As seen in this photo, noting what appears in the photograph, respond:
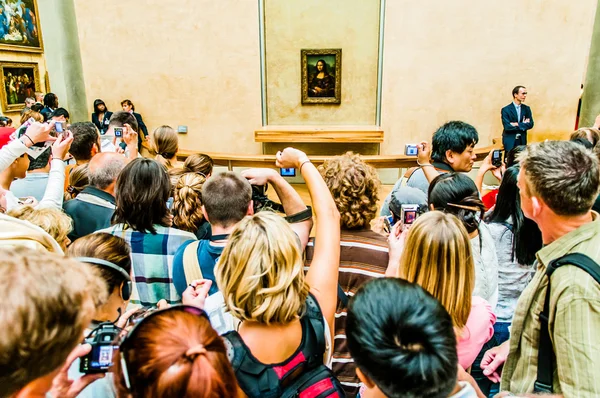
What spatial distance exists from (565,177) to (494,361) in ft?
3.27

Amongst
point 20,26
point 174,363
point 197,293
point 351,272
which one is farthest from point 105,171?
point 20,26

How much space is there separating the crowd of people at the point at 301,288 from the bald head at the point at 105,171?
11 mm

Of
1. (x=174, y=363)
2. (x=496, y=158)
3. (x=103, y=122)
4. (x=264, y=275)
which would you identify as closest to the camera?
(x=174, y=363)

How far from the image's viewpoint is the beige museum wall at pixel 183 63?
981 centimetres

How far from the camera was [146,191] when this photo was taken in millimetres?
2521

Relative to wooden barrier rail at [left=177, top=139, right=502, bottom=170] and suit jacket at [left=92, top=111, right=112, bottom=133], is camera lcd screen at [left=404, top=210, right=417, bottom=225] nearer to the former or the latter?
wooden barrier rail at [left=177, top=139, right=502, bottom=170]

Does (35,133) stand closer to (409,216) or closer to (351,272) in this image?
(351,272)

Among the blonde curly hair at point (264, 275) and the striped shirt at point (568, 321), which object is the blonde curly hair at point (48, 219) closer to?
the blonde curly hair at point (264, 275)

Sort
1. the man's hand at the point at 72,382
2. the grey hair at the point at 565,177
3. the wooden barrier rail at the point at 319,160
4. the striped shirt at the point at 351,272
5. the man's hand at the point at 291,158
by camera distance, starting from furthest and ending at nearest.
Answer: the wooden barrier rail at the point at 319,160, the man's hand at the point at 291,158, the striped shirt at the point at 351,272, the grey hair at the point at 565,177, the man's hand at the point at 72,382

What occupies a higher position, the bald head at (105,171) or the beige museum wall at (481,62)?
the beige museum wall at (481,62)

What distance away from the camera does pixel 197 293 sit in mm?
1878

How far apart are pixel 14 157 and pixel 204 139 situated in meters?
7.71

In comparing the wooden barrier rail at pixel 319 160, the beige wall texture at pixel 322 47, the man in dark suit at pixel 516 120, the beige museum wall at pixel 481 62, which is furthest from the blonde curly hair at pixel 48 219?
the man in dark suit at pixel 516 120

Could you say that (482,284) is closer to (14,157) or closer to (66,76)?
(14,157)
